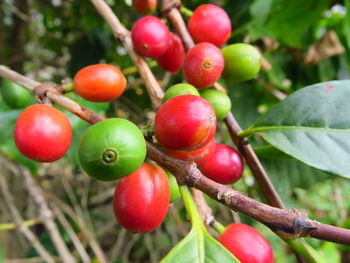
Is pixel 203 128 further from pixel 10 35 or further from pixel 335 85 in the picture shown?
pixel 10 35

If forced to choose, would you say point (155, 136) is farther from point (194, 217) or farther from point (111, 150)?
point (194, 217)

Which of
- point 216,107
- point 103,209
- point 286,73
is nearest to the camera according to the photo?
point 216,107

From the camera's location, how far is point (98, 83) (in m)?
1.25

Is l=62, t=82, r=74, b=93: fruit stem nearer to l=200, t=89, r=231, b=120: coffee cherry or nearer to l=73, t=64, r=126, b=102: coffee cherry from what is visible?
l=73, t=64, r=126, b=102: coffee cherry

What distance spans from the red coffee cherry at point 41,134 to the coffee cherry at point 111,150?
0.55 feet

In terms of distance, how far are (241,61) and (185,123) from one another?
569mm

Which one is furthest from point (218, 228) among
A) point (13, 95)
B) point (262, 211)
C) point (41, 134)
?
point (13, 95)

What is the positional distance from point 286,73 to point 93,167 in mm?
2462

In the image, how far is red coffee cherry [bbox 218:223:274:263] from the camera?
101cm

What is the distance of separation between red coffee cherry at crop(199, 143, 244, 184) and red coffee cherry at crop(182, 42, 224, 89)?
0.25 m

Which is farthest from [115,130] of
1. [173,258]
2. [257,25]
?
[257,25]

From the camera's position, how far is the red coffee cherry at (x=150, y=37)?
1350 mm

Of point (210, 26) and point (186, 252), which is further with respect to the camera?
point (210, 26)

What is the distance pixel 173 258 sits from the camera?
0.96 metres
